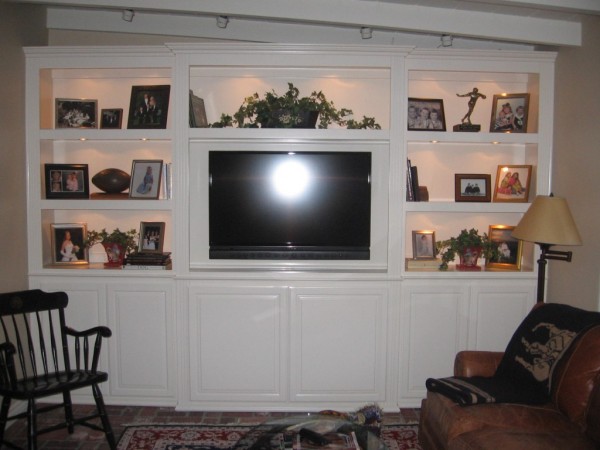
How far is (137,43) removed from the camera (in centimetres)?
361

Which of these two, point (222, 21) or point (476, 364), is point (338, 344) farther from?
point (222, 21)

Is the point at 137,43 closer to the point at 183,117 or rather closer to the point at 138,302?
the point at 183,117

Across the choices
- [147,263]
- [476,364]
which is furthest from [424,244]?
[147,263]

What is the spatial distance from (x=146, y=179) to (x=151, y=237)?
1.41 ft

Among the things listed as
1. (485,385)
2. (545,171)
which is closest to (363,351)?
(485,385)

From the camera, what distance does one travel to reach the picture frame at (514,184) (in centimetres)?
335

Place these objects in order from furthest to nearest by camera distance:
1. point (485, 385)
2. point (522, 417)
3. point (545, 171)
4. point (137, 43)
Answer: point (137, 43), point (545, 171), point (485, 385), point (522, 417)

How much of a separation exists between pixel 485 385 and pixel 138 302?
2257 millimetres

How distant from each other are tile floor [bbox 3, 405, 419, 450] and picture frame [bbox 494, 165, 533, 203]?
1651 millimetres

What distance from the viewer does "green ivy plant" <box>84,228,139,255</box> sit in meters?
3.35

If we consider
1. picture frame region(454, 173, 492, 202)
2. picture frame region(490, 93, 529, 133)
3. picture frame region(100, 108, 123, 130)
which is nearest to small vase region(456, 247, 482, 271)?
picture frame region(454, 173, 492, 202)

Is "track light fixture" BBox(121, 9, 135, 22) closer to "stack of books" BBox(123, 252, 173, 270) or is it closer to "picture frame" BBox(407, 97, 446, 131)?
"stack of books" BBox(123, 252, 173, 270)

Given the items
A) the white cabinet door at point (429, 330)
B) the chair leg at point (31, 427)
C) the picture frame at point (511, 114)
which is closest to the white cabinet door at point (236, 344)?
the white cabinet door at point (429, 330)

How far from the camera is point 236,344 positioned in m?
3.22
